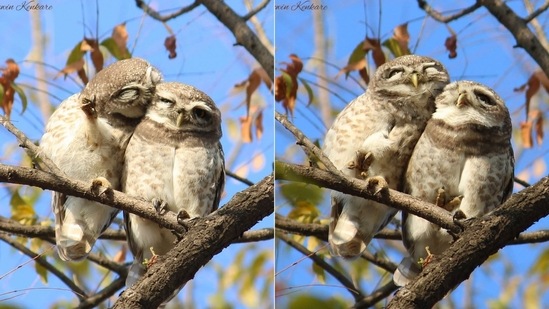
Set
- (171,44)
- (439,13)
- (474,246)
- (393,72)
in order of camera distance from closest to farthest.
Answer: (474,246) < (393,72) < (171,44) < (439,13)

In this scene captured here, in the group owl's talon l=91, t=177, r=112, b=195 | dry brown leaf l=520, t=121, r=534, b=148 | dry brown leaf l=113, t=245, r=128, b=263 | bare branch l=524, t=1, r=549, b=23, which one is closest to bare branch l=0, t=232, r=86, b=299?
dry brown leaf l=113, t=245, r=128, b=263

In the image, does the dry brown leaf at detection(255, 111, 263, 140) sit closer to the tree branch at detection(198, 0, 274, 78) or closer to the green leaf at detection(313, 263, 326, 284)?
the tree branch at detection(198, 0, 274, 78)

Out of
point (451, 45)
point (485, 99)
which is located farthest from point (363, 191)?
point (451, 45)

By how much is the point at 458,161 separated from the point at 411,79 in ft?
0.92

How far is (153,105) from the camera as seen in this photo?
2.55 m

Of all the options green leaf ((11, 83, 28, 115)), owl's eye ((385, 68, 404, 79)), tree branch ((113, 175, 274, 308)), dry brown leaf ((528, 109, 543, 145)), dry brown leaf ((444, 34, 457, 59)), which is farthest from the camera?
dry brown leaf ((528, 109, 543, 145))

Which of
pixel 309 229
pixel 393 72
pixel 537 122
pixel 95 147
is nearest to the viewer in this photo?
pixel 95 147

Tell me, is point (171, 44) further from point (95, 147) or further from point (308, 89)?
point (95, 147)

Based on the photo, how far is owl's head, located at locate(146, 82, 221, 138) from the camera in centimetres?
→ 254

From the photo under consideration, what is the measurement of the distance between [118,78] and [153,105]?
13cm

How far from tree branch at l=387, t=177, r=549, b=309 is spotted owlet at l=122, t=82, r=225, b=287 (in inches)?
27.3

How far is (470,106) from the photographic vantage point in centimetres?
255

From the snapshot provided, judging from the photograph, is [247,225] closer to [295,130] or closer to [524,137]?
[295,130]

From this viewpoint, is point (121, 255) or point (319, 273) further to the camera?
point (121, 255)
